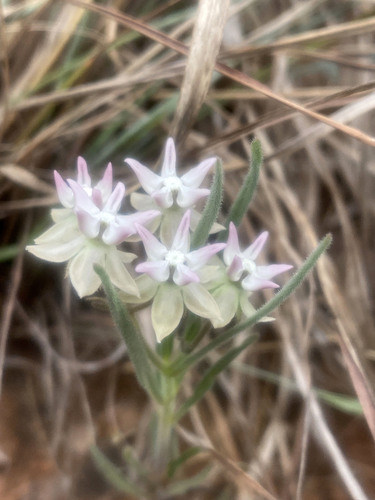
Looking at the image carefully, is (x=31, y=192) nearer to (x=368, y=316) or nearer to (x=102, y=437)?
(x=102, y=437)

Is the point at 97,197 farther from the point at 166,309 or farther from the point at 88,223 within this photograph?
the point at 166,309

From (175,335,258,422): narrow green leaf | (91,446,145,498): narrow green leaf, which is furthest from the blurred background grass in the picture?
(175,335,258,422): narrow green leaf

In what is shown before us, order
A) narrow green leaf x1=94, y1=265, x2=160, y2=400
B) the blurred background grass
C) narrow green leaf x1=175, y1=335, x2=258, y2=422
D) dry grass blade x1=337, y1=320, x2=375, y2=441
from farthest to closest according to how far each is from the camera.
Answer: the blurred background grass → dry grass blade x1=337, y1=320, x2=375, y2=441 → narrow green leaf x1=175, y1=335, x2=258, y2=422 → narrow green leaf x1=94, y1=265, x2=160, y2=400

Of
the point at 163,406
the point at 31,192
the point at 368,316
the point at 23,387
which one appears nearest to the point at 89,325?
the point at 23,387

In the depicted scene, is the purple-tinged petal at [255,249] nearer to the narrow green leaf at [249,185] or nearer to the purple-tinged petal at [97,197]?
the narrow green leaf at [249,185]

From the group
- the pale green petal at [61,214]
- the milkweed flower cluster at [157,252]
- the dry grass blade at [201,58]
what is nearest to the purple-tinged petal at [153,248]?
the milkweed flower cluster at [157,252]

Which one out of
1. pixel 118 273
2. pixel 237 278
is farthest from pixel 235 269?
pixel 118 273

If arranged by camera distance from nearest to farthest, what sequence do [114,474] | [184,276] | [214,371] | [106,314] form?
[184,276], [214,371], [114,474], [106,314]

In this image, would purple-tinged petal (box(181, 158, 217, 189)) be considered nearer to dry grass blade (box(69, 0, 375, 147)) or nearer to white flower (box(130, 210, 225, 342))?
white flower (box(130, 210, 225, 342))
